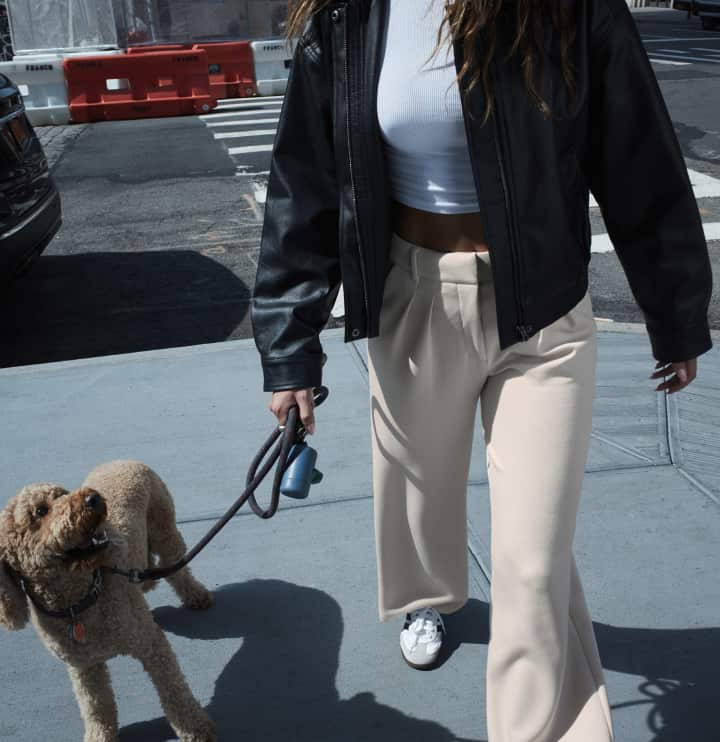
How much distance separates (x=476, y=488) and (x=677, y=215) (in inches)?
68.3

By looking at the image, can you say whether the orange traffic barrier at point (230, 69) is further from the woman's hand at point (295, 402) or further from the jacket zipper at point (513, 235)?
the jacket zipper at point (513, 235)

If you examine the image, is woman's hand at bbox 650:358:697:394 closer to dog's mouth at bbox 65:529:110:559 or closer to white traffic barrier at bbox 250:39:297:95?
dog's mouth at bbox 65:529:110:559

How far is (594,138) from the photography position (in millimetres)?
2148

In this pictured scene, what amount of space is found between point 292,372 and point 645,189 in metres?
0.89

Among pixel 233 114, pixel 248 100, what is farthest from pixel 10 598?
pixel 248 100

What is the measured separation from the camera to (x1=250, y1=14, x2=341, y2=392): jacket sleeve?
2201 millimetres

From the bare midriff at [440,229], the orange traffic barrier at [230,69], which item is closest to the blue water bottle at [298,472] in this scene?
the bare midriff at [440,229]

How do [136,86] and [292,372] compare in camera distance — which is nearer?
[292,372]

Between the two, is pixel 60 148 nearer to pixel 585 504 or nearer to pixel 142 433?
pixel 142 433

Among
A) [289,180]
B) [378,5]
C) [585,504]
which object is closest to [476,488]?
[585,504]

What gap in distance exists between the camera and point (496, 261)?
2066mm

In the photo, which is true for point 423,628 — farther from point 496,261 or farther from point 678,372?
point 496,261

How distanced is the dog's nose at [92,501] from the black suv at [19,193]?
3.61 meters

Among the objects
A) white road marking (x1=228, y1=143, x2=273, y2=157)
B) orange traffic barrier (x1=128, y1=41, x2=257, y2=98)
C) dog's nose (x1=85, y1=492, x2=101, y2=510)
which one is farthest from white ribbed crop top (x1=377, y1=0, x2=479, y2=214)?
orange traffic barrier (x1=128, y1=41, x2=257, y2=98)
